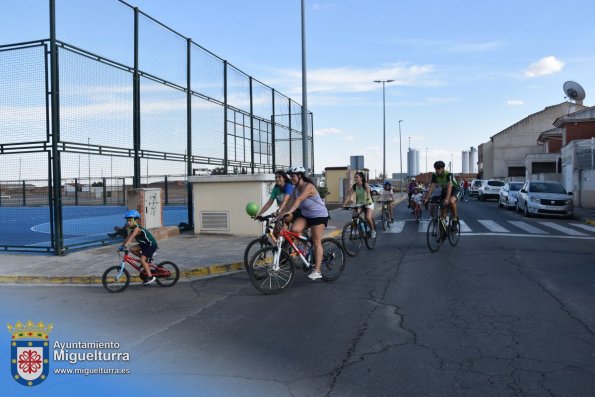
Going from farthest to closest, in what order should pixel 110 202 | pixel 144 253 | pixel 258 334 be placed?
pixel 110 202 → pixel 144 253 → pixel 258 334

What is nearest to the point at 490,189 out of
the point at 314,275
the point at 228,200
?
the point at 228,200

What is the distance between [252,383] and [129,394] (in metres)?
0.93

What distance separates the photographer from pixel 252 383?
3922mm

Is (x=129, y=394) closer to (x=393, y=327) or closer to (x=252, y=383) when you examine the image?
(x=252, y=383)

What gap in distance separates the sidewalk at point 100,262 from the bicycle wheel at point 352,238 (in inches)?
88.9

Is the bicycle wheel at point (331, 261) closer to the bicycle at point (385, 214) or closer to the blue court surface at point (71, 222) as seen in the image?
the blue court surface at point (71, 222)

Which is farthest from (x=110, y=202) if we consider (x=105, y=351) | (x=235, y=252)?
(x=105, y=351)

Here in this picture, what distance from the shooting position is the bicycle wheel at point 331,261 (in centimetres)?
796

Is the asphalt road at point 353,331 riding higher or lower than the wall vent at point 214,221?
lower

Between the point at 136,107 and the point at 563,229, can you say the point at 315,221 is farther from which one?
the point at 563,229

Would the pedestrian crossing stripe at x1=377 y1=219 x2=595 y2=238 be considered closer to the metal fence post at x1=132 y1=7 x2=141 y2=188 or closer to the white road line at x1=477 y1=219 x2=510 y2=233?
the white road line at x1=477 y1=219 x2=510 y2=233

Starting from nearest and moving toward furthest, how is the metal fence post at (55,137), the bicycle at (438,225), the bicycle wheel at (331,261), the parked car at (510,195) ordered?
the bicycle wheel at (331,261) < the metal fence post at (55,137) < the bicycle at (438,225) < the parked car at (510,195)

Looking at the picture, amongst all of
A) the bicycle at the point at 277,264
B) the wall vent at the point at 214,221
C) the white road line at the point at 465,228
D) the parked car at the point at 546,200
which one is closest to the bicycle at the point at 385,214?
the white road line at the point at 465,228

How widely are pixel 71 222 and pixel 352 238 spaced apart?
13.3 m
